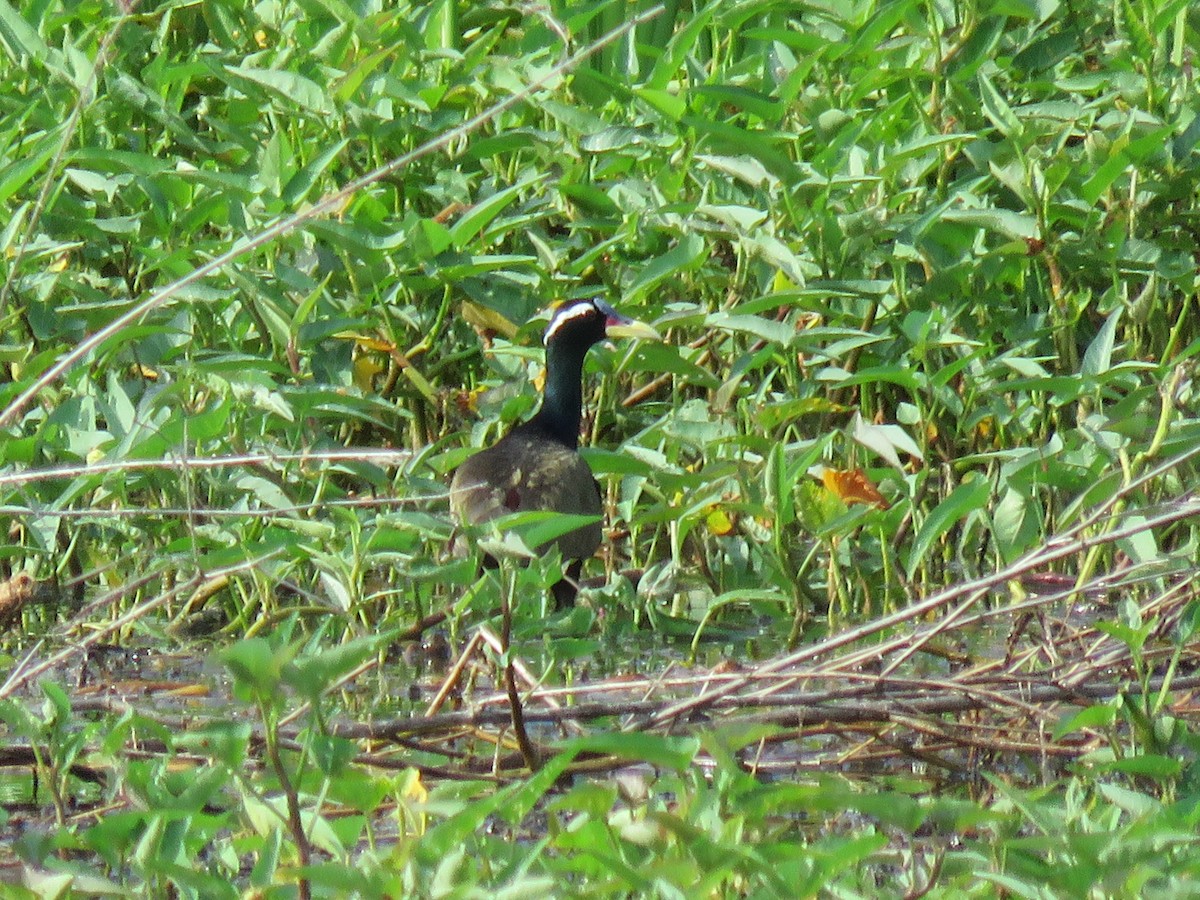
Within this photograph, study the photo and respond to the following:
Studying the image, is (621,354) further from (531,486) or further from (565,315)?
(531,486)

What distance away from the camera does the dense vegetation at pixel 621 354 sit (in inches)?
159

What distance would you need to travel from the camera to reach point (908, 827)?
2.59 metres

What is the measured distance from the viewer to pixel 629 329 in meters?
5.56

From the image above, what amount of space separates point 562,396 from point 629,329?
20.3 inches

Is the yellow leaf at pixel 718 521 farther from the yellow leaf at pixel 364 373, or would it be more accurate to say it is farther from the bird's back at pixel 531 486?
the yellow leaf at pixel 364 373

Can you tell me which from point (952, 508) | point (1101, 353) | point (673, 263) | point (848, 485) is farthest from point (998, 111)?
point (952, 508)

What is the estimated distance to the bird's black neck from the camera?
5.82m

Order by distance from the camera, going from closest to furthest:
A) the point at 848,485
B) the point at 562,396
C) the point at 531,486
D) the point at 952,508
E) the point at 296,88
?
the point at 952,508 → the point at 848,485 → the point at 531,486 → the point at 296,88 → the point at 562,396

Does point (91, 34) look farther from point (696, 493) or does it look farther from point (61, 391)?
point (696, 493)

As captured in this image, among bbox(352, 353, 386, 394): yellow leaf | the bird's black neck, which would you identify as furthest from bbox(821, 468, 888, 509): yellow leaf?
bbox(352, 353, 386, 394): yellow leaf

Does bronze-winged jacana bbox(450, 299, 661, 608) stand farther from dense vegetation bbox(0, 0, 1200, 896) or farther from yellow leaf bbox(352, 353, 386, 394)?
yellow leaf bbox(352, 353, 386, 394)

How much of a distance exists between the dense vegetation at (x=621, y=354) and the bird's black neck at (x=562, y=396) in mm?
74

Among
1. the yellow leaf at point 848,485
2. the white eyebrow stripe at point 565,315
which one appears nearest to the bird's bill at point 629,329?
the white eyebrow stripe at point 565,315

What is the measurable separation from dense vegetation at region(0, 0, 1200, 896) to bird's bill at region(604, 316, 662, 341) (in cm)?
5
